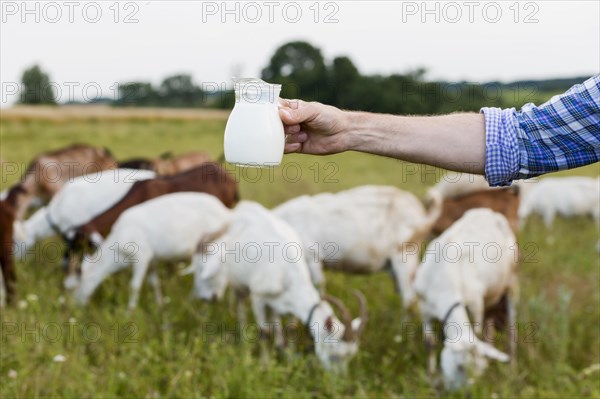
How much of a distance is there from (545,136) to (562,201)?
897cm

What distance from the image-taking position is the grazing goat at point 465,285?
5023 mm

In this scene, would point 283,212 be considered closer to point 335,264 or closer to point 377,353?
point 335,264

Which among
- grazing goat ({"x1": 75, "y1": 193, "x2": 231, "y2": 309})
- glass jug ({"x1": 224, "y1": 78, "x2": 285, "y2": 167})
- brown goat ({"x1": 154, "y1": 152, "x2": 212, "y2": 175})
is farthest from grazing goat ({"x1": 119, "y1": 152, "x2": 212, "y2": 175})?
glass jug ({"x1": 224, "y1": 78, "x2": 285, "y2": 167})

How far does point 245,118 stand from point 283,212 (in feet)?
14.6

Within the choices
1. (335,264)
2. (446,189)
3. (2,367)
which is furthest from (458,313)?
(446,189)

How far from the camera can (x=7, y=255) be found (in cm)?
648

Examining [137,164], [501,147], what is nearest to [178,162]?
[137,164]

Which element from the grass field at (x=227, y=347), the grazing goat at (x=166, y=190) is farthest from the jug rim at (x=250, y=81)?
the grazing goat at (x=166, y=190)

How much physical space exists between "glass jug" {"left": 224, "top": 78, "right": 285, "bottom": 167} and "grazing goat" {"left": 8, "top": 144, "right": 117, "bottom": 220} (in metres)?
7.80

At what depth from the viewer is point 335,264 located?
274 inches

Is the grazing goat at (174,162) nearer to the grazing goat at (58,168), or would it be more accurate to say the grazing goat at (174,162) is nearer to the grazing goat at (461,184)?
the grazing goat at (58,168)

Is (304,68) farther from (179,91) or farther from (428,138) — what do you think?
(428,138)

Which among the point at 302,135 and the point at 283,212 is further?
the point at 283,212

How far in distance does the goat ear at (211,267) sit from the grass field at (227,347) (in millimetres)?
291
